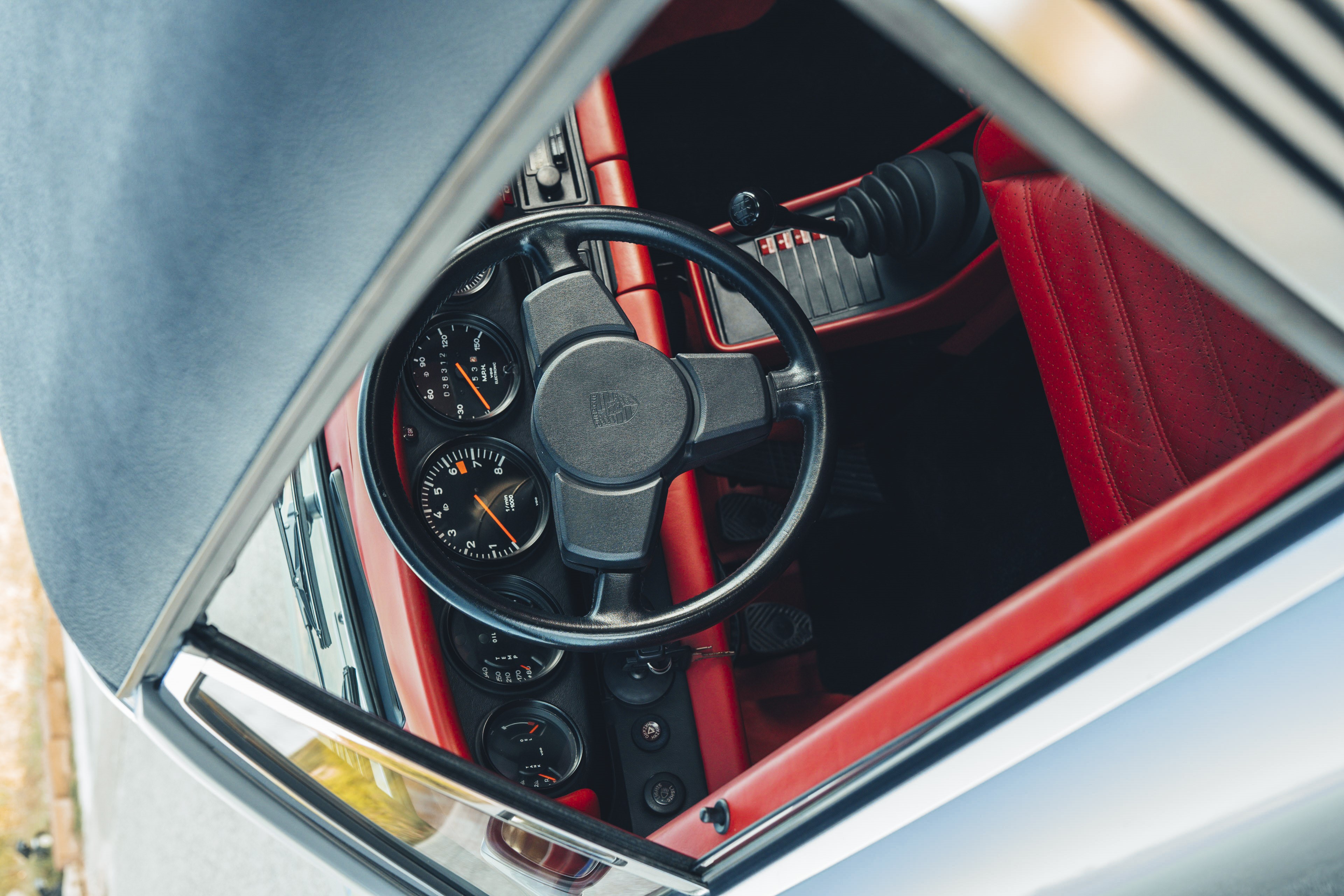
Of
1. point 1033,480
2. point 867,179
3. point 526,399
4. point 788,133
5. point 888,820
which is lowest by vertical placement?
point 888,820

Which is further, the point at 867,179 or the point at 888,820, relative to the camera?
the point at 867,179

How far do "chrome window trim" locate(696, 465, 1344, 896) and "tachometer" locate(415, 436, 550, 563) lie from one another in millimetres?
554

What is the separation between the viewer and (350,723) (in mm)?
836

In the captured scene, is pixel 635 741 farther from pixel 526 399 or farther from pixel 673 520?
pixel 526 399

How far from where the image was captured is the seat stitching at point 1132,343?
3.38ft

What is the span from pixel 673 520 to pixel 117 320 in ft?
2.59

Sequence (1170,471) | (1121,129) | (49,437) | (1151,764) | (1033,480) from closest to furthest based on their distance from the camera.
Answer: (1121,129), (1151,764), (49,437), (1170,471), (1033,480)

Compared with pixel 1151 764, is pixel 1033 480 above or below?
above

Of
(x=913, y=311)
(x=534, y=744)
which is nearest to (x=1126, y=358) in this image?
(x=913, y=311)

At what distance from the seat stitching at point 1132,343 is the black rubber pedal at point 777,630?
73 cm

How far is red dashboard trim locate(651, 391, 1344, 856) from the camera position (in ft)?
1.98

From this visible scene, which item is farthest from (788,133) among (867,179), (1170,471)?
→ (1170,471)

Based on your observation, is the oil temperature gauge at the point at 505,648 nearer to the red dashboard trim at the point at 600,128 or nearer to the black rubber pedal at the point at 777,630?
the black rubber pedal at the point at 777,630

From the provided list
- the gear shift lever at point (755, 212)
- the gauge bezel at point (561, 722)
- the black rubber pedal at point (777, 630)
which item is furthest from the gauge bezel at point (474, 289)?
the black rubber pedal at point (777, 630)
